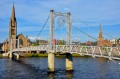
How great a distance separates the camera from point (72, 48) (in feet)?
218

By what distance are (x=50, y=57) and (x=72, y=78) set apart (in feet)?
44.5

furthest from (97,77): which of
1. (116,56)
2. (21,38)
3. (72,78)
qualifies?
(21,38)

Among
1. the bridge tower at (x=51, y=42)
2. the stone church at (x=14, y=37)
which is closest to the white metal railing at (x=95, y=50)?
the bridge tower at (x=51, y=42)

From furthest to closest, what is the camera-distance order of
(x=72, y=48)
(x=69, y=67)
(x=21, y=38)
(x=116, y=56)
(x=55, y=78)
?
(x=21, y=38) → (x=69, y=67) → (x=72, y=48) → (x=55, y=78) → (x=116, y=56)

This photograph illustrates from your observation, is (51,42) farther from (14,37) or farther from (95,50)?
(14,37)

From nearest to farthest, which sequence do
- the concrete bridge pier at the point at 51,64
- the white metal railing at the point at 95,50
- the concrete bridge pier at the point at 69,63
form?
the white metal railing at the point at 95,50
the concrete bridge pier at the point at 51,64
the concrete bridge pier at the point at 69,63

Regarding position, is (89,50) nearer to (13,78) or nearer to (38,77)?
(38,77)

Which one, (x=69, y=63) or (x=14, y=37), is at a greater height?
(x=14, y=37)

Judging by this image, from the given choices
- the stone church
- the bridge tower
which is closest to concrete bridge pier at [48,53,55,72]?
the bridge tower

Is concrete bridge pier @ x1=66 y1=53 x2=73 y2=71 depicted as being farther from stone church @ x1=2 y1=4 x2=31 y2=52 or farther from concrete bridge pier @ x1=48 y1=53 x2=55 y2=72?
stone church @ x1=2 y1=4 x2=31 y2=52

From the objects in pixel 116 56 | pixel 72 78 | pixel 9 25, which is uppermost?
pixel 9 25

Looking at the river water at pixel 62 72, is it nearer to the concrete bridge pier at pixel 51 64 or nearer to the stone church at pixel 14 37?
the concrete bridge pier at pixel 51 64

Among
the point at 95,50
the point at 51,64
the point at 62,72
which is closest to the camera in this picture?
the point at 95,50

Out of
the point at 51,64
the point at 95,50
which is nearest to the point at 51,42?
the point at 51,64
